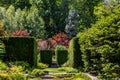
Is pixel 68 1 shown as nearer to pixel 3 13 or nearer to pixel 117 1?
pixel 3 13

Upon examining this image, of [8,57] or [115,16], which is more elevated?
[115,16]

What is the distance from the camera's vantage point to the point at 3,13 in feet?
188

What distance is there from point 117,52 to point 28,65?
620 inches

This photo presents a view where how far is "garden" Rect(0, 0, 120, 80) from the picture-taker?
52.0ft

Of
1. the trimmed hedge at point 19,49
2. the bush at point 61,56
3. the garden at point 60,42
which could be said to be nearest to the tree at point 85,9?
the garden at point 60,42

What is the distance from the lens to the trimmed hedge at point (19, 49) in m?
31.8

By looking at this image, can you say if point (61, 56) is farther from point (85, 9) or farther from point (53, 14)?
point (85, 9)

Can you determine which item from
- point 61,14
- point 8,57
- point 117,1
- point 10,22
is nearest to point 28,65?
point 8,57

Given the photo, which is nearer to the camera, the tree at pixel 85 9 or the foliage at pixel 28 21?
the foliage at pixel 28 21

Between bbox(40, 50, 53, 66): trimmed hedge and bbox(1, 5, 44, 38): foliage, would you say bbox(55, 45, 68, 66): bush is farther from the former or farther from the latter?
bbox(1, 5, 44, 38): foliage

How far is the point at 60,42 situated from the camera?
55531 mm

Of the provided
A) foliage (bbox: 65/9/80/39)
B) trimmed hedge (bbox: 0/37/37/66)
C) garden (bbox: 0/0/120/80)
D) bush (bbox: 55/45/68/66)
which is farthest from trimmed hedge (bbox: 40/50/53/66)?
foliage (bbox: 65/9/80/39)

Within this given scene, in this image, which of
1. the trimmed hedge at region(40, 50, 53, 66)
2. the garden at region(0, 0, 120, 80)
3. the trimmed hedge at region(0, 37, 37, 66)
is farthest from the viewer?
the trimmed hedge at region(40, 50, 53, 66)

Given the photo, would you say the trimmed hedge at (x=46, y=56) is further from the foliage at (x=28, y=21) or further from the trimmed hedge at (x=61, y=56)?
the foliage at (x=28, y=21)
